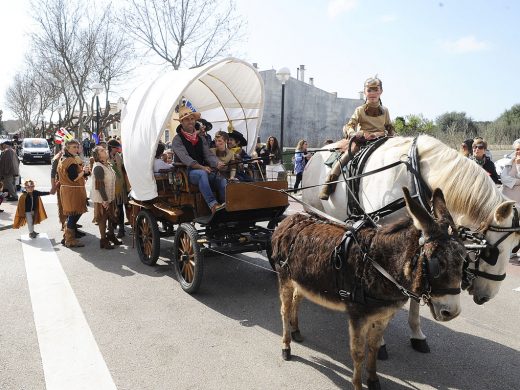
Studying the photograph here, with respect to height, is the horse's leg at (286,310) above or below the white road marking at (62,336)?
above

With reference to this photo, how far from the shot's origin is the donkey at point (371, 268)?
235 cm

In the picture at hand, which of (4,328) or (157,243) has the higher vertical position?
(157,243)

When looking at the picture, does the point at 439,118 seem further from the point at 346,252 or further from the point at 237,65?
the point at 346,252

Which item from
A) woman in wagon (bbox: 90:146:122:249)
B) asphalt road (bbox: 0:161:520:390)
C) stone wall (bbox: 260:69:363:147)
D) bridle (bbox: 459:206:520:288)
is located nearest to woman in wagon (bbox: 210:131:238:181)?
asphalt road (bbox: 0:161:520:390)

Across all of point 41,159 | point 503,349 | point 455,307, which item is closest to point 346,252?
point 455,307

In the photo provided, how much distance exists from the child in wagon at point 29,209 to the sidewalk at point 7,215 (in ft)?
4.37

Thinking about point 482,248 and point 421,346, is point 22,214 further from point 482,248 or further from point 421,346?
point 482,248

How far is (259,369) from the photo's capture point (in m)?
3.49

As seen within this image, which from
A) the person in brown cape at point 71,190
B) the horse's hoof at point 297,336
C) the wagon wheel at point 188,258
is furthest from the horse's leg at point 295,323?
the person in brown cape at point 71,190

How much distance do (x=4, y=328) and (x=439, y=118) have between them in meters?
39.8

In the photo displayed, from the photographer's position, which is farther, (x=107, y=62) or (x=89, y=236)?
(x=107, y=62)

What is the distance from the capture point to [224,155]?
6129 mm

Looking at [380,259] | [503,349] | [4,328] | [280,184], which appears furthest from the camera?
[280,184]

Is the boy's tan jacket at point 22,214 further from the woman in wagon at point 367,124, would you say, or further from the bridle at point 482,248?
the bridle at point 482,248
